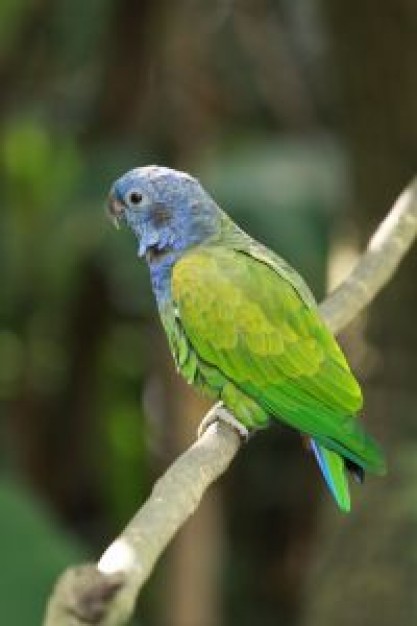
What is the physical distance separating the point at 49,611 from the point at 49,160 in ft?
9.09

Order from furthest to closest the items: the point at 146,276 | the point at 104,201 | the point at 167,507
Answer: the point at 146,276 → the point at 104,201 → the point at 167,507

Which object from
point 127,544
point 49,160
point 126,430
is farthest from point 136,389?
point 127,544

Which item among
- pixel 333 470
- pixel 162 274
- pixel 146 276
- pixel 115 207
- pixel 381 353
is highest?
pixel 115 207

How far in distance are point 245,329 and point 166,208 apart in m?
0.24

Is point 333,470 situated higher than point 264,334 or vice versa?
point 264,334

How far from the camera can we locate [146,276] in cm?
362

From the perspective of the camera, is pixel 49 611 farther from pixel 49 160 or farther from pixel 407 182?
pixel 49 160

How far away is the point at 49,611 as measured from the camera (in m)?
0.87

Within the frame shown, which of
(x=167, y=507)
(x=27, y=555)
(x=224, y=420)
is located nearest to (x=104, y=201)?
(x=27, y=555)

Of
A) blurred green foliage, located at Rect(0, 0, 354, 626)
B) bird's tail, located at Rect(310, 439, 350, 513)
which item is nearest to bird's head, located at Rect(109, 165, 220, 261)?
bird's tail, located at Rect(310, 439, 350, 513)

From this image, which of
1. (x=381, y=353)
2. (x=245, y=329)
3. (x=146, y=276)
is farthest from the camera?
(x=146, y=276)

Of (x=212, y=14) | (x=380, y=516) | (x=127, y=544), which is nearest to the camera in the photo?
(x=127, y=544)

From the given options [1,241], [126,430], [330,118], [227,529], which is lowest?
[227,529]

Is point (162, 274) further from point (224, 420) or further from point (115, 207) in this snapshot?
point (224, 420)
